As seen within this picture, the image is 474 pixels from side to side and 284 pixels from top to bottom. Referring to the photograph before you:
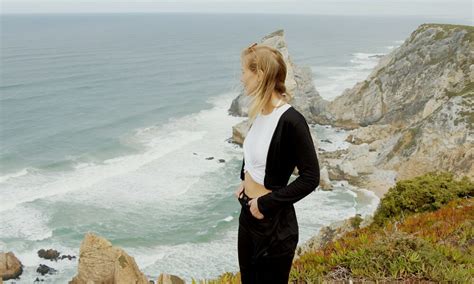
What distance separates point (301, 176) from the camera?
127 inches

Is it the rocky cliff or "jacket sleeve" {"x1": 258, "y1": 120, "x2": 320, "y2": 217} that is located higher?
"jacket sleeve" {"x1": 258, "y1": 120, "x2": 320, "y2": 217}

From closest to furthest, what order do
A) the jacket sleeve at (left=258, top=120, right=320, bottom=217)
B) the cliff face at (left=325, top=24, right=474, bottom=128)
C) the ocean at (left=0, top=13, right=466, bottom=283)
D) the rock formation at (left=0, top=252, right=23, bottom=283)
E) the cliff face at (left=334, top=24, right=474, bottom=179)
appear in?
1. the jacket sleeve at (left=258, top=120, right=320, bottom=217)
2. the rock formation at (left=0, top=252, right=23, bottom=283)
3. the ocean at (left=0, top=13, right=466, bottom=283)
4. the cliff face at (left=334, top=24, right=474, bottom=179)
5. the cliff face at (left=325, top=24, right=474, bottom=128)

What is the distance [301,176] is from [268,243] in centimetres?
57

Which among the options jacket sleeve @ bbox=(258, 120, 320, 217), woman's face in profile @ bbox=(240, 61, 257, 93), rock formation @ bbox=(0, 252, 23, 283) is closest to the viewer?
jacket sleeve @ bbox=(258, 120, 320, 217)

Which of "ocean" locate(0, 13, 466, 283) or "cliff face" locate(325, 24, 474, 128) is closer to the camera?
"ocean" locate(0, 13, 466, 283)

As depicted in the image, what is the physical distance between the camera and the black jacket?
3.14m

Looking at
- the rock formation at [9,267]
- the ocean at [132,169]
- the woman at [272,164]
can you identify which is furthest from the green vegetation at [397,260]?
the rock formation at [9,267]

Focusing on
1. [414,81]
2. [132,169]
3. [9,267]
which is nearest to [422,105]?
[414,81]

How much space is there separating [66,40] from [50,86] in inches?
3152

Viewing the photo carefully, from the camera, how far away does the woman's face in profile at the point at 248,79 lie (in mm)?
3256

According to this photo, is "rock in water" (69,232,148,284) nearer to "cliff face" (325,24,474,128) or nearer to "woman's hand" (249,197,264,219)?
"woman's hand" (249,197,264,219)

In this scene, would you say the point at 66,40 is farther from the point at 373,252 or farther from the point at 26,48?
the point at 373,252

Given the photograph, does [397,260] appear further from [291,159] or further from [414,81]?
[414,81]

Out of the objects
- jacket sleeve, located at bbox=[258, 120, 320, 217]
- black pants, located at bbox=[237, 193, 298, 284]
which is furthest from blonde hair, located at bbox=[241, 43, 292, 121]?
black pants, located at bbox=[237, 193, 298, 284]
